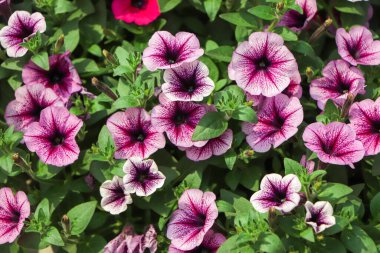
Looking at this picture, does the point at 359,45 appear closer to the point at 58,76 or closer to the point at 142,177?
the point at 142,177

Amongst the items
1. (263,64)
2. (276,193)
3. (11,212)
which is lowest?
(11,212)

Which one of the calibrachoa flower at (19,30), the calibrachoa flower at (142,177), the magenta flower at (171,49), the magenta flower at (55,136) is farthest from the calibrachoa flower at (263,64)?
the calibrachoa flower at (19,30)

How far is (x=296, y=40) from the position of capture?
2775mm

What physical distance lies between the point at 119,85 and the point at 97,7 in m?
0.69

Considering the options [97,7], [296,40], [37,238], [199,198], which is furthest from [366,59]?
[37,238]

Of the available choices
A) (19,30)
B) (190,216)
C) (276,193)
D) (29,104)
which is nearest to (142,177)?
(190,216)

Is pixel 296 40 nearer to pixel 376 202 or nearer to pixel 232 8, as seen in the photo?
pixel 232 8

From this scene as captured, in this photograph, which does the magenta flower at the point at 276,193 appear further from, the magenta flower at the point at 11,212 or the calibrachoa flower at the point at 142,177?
the magenta flower at the point at 11,212

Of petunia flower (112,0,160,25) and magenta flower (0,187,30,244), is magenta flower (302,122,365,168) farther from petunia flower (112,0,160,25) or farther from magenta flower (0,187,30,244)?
magenta flower (0,187,30,244)

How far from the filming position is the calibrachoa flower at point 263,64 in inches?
101

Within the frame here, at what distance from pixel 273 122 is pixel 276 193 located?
391mm

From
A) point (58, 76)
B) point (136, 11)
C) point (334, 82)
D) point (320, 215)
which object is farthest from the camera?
point (136, 11)

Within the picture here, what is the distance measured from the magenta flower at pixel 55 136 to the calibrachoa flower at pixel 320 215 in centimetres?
104

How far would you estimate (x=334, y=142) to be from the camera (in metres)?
2.45
